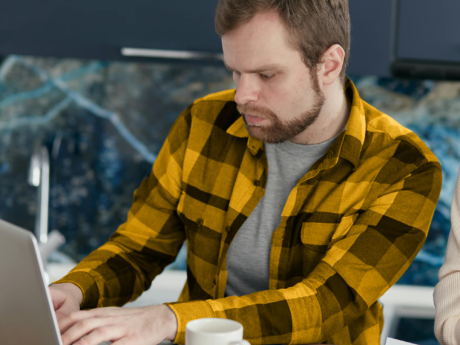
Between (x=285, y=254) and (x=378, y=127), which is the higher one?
(x=378, y=127)

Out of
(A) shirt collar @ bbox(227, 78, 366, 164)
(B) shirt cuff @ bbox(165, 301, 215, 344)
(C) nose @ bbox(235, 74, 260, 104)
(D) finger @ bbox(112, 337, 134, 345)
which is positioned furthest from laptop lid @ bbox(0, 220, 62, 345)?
(A) shirt collar @ bbox(227, 78, 366, 164)

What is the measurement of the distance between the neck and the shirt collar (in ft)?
0.12

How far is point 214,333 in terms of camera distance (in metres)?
0.57

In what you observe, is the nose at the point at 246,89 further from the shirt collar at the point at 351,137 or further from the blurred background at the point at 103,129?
the blurred background at the point at 103,129

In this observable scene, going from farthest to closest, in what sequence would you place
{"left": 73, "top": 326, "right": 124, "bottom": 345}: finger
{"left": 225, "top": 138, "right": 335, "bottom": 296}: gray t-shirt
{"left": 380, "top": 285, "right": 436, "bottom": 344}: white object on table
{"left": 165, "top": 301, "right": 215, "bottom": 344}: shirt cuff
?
{"left": 380, "top": 285, "right": 436, "bottom": 344}: white object on table, {"left": 225, "top": 138, "right": 335, "bottom": 296}: gray t-shirt, {"left": 165, "top": 301, "right": 215, "bottom": 344}: shirt cuff, {"left": 73, "top": 326, "right": 124, "bottom": 345}: finger

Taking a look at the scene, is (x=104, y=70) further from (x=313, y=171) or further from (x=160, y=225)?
(x=313, y=171)

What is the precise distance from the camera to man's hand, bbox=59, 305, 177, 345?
0.71m

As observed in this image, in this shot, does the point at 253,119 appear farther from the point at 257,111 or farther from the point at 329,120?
the point at 329,120

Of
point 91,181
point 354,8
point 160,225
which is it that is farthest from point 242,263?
point 91,181

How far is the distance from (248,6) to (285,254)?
54 centimetres

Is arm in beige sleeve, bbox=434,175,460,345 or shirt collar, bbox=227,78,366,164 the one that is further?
shirt collar, bbox=227,78,366,164

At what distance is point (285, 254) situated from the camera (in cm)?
112

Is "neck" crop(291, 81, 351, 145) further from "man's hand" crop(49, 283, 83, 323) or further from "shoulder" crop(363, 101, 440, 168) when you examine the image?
"man's hand" crop(49, 283, 83, 323)

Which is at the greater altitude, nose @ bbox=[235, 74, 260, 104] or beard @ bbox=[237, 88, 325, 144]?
nose @ bbox=[235, 74, 260, 104]
